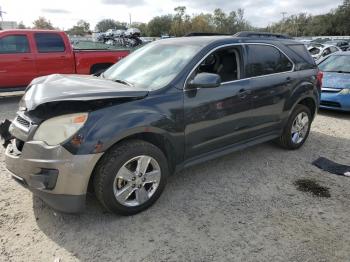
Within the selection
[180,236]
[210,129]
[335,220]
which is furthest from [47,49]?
[335,220]

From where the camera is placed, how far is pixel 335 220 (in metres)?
3.42

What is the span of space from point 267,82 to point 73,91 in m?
2.65

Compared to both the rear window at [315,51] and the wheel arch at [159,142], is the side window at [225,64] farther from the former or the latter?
the rear window at [315,51]

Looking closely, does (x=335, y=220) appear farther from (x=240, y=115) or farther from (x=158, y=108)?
(x=158, y=108)

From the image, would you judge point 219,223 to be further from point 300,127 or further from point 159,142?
point 300,127

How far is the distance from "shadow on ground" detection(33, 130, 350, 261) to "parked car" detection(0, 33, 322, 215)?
0.89 feet

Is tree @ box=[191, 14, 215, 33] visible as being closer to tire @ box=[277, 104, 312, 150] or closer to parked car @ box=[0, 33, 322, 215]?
tire @ box=[277, 104, 312, 150]

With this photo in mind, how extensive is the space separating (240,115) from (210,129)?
22.3 inches

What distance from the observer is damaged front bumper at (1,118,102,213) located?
2.82 meters

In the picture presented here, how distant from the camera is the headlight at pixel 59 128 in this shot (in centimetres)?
285

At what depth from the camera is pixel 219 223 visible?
329 centimetres

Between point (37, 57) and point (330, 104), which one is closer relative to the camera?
point (330, 104)

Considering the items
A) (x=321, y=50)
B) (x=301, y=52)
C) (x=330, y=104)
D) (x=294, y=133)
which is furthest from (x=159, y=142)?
(x=321, y=50)

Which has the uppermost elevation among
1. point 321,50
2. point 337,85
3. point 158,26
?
point 158,26
